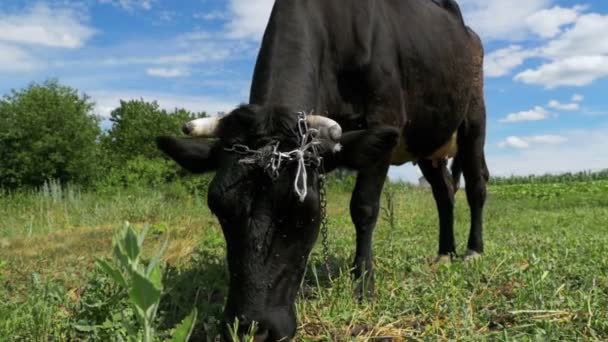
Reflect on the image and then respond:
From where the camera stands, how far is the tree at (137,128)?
34719 mm

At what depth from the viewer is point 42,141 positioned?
29.2 metres

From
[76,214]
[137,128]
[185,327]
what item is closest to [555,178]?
[137,128]

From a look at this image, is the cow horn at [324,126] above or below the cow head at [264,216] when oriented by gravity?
above

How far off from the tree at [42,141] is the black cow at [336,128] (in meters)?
25.6

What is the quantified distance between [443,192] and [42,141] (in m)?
26.0

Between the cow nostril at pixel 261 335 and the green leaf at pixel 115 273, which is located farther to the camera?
the cow nostril at pixel 261 335

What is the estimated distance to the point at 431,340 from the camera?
3.10 metres

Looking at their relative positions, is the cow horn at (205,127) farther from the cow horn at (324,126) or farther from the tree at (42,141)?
the tree at (42,141)

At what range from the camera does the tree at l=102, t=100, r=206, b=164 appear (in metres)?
34.7

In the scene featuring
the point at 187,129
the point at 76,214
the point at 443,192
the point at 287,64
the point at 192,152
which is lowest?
the point at 76,214

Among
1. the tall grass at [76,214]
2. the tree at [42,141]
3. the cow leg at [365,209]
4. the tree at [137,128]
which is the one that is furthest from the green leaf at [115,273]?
the tree at [137,128]

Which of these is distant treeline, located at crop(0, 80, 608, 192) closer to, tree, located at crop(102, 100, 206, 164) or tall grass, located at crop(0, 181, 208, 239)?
tree, located at crop(102, 100, 206, 164)

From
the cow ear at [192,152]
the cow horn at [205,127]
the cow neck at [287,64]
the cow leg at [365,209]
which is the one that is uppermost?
the cow neck at [287,64]

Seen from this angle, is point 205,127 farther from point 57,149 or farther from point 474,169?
point 57,149
